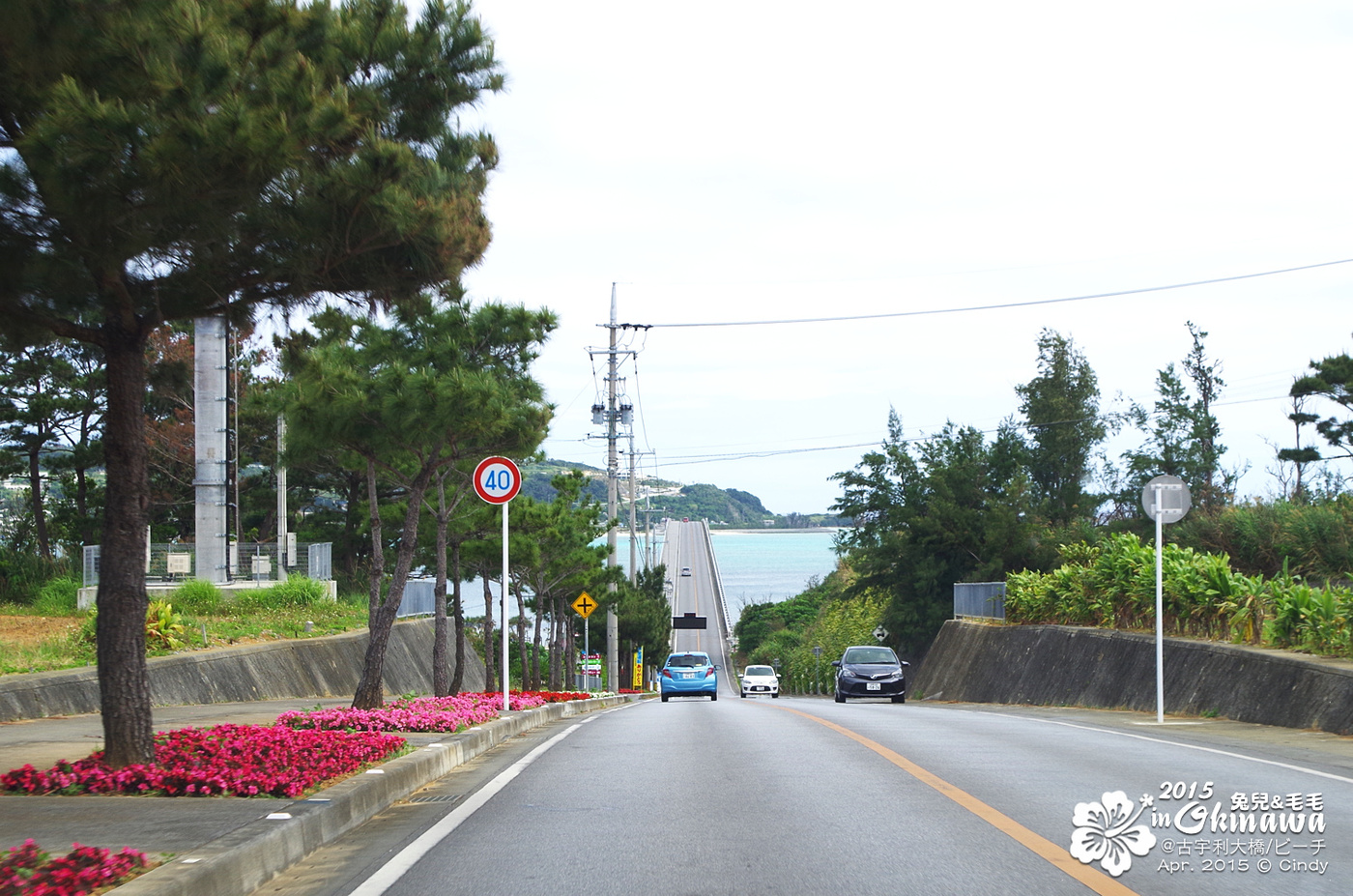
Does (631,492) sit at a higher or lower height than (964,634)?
higher

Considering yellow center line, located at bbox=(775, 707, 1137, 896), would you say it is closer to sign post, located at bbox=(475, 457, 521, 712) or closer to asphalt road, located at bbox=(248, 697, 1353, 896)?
asphalt road, located at bbox=(248, 697, 1353, 896)

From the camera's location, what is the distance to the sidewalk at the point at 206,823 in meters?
5.70

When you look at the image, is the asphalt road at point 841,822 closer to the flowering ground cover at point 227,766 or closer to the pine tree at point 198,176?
the flowering ground cover at point 227,766

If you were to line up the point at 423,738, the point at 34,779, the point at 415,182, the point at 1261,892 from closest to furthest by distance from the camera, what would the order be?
the point at 1261,892 → the point at 34,779 → the point at 415,182 → the point at 423,738

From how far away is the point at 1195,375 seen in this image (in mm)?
58188

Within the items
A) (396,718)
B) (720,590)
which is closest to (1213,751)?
(396,718)

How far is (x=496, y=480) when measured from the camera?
16344mm

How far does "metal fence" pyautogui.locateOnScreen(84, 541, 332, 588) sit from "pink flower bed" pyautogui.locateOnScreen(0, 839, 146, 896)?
947 inches

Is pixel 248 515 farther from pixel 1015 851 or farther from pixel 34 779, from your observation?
pixel 1015 851

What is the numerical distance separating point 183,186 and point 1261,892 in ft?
22.9

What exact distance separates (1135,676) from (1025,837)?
16658mm

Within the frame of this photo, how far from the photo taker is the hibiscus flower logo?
251 inches

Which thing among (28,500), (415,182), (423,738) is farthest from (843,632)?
(415,182)

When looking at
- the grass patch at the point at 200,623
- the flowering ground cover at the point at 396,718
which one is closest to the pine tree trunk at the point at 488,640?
the grass patch at the point at 200,623
